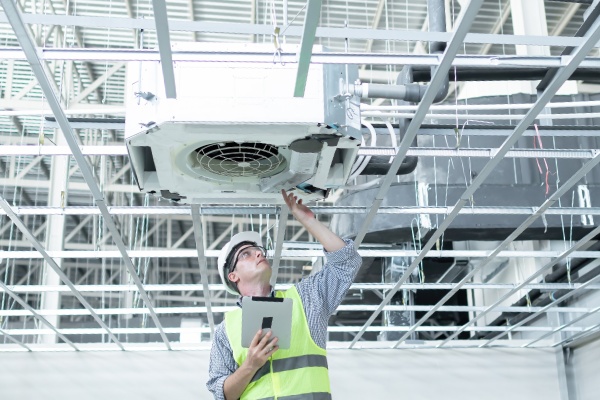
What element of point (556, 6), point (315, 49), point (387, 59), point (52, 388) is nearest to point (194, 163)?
point (315, 49)

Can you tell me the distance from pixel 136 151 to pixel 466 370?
6.86 metres

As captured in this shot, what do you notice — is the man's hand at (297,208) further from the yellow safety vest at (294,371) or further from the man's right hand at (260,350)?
the man's right hand at (260,350)

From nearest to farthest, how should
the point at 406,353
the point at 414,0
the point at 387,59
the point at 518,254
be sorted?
the point at 387,59 → the point at 518,254 → the point at 406,353 → the point at 414,0

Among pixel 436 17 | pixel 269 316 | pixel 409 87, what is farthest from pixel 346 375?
pixel 269 316

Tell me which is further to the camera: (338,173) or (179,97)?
(338,173)

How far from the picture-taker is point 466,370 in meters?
9.90

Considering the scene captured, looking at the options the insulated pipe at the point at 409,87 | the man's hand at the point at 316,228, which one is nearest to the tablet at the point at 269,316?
the man's hand at the point at 316,228

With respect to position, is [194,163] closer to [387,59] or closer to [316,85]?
[316,85]

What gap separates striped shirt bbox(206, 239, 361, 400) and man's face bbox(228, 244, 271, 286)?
0.18 meters

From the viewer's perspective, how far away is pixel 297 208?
14.3 feet

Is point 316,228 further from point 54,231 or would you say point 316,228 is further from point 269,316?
point 54,231

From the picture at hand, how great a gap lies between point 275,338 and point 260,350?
3.2 inches

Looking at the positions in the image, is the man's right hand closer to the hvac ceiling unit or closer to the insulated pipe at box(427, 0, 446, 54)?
the hvac ceiling unit

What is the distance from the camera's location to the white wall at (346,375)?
31.1 ft
